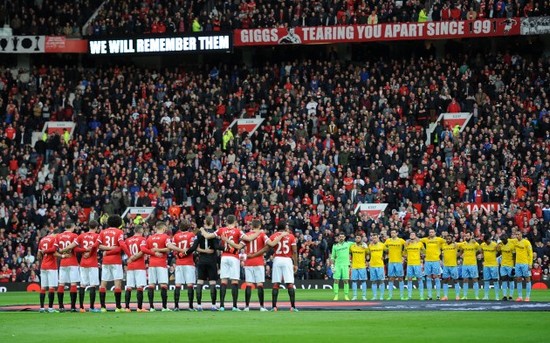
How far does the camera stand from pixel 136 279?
30.4m

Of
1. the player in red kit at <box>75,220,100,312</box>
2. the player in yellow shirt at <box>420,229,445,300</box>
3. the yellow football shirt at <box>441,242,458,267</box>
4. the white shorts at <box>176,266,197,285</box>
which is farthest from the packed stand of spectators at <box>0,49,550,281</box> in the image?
the player in red kit at <box>75,220,100,312</box>

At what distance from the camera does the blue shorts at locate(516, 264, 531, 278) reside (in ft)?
118

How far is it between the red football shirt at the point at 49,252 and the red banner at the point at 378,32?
2929 cm

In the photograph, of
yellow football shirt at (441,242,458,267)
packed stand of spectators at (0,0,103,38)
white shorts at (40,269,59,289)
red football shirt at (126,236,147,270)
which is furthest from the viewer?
packed stand of spectators at (0,0,103,38)

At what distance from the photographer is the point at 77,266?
31.4 meters

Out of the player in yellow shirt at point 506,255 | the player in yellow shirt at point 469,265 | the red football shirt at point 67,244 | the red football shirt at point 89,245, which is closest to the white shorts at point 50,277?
the red football shirt at point 67,244

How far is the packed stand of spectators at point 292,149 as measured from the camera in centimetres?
4888

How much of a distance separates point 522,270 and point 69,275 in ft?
46.4

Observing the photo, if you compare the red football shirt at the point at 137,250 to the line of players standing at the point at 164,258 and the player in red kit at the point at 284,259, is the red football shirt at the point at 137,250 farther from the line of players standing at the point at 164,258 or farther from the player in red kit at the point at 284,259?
the player in red kit at the point at 284,259

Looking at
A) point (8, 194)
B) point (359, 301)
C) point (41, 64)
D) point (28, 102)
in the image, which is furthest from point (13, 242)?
point (359, 301)

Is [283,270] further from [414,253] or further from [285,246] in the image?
[414,253]

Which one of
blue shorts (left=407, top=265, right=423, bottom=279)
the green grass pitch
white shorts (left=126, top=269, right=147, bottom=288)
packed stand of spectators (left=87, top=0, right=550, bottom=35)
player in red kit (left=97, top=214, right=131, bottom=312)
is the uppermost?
packed stand of spectators (left=87, top=0, right=550, bottom=35)

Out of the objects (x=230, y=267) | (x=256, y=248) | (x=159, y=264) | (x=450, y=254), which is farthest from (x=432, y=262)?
(x=159, y=264)

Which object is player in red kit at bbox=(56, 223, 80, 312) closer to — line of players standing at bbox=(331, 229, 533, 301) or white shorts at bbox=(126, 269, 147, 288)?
white shorts at bbox=(126, 269, 147, 288)
